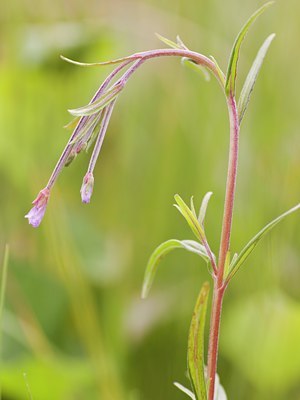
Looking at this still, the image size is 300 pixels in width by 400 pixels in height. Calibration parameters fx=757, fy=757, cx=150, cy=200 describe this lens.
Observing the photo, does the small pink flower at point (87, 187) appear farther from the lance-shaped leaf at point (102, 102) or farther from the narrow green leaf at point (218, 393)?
the narrow green leaf at point (218, 393)

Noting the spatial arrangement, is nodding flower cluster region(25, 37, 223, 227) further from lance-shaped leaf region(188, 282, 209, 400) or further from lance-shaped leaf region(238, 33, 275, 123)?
lance-shaped leaf region(188, 282, 209, 400)

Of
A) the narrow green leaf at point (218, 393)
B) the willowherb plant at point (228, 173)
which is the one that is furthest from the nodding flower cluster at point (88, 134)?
the narrow green leaf at point (218, 393)

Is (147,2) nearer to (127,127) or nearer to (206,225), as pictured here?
(127,127)

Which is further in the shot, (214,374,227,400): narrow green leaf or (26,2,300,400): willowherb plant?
(214,374,227,400): narrow green leaf

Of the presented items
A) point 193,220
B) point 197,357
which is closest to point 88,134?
point 193,220

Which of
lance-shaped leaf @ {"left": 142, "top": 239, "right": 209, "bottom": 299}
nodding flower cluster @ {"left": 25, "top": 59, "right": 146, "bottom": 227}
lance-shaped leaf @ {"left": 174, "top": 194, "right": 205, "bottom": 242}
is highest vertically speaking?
nodding flower cluster @ {"left": 25, "top": 59, "right": 146, "bottom": 227}

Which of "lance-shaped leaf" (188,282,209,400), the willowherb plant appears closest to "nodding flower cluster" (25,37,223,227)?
the willowherb plant

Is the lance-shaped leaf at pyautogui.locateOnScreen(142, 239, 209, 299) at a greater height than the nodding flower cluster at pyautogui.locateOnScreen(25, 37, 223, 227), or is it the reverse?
the nodding flower cluster at pyautogui.locateOnScreen(25, 37, 223, 227)

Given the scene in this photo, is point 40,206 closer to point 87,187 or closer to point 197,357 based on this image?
point 87,187

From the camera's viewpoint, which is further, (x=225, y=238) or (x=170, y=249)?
(x=170, y=249)
